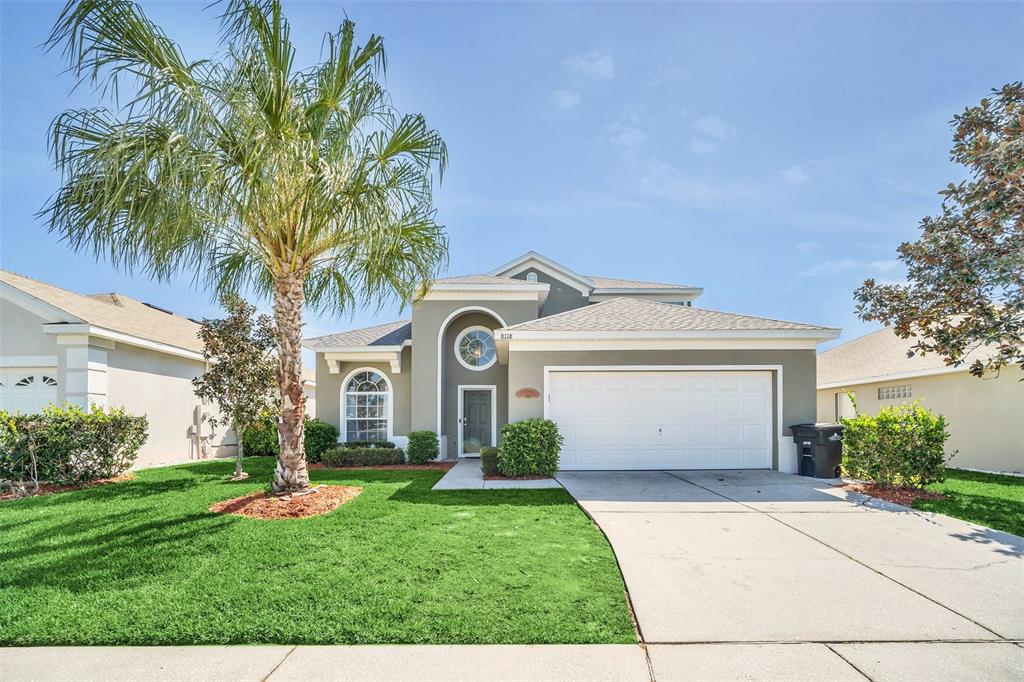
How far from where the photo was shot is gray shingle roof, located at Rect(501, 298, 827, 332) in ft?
36.5

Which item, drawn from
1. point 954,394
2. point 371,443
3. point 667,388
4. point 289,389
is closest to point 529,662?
point 289,389

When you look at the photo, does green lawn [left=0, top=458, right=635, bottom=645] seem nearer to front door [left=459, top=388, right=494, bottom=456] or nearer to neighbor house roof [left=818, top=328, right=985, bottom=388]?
front door [left=459, top=388, right=494, bottom=456]

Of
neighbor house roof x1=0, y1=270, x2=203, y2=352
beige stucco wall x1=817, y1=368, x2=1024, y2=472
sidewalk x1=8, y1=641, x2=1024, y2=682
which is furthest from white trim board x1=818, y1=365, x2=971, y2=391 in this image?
neighbor house roof x1=0, y1=270, x2=203, y2=352

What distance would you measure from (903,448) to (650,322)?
17.4 feet

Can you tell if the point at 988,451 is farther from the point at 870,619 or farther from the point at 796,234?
the point at 870,619

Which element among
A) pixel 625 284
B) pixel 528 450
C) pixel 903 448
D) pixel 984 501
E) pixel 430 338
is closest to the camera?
pixel 984 501

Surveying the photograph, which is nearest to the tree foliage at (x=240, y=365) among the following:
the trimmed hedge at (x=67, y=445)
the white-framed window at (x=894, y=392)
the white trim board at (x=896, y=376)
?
the trimmed hedge at (x=67, y=445)

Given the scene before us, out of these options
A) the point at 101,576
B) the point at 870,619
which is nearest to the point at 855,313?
the point at 870,619

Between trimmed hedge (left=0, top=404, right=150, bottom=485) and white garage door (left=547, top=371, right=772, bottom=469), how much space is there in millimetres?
9422

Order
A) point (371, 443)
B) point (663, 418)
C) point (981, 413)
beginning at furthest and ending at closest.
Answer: point (371, 443)
point (981, 413)
point (663, 418)

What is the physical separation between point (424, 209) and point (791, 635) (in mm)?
7860

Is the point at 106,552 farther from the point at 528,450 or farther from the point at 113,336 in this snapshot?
the point at 113,336

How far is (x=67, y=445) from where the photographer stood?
383 inches

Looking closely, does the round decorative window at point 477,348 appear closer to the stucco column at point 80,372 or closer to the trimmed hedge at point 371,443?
the trimmed hedge at point 371,443
